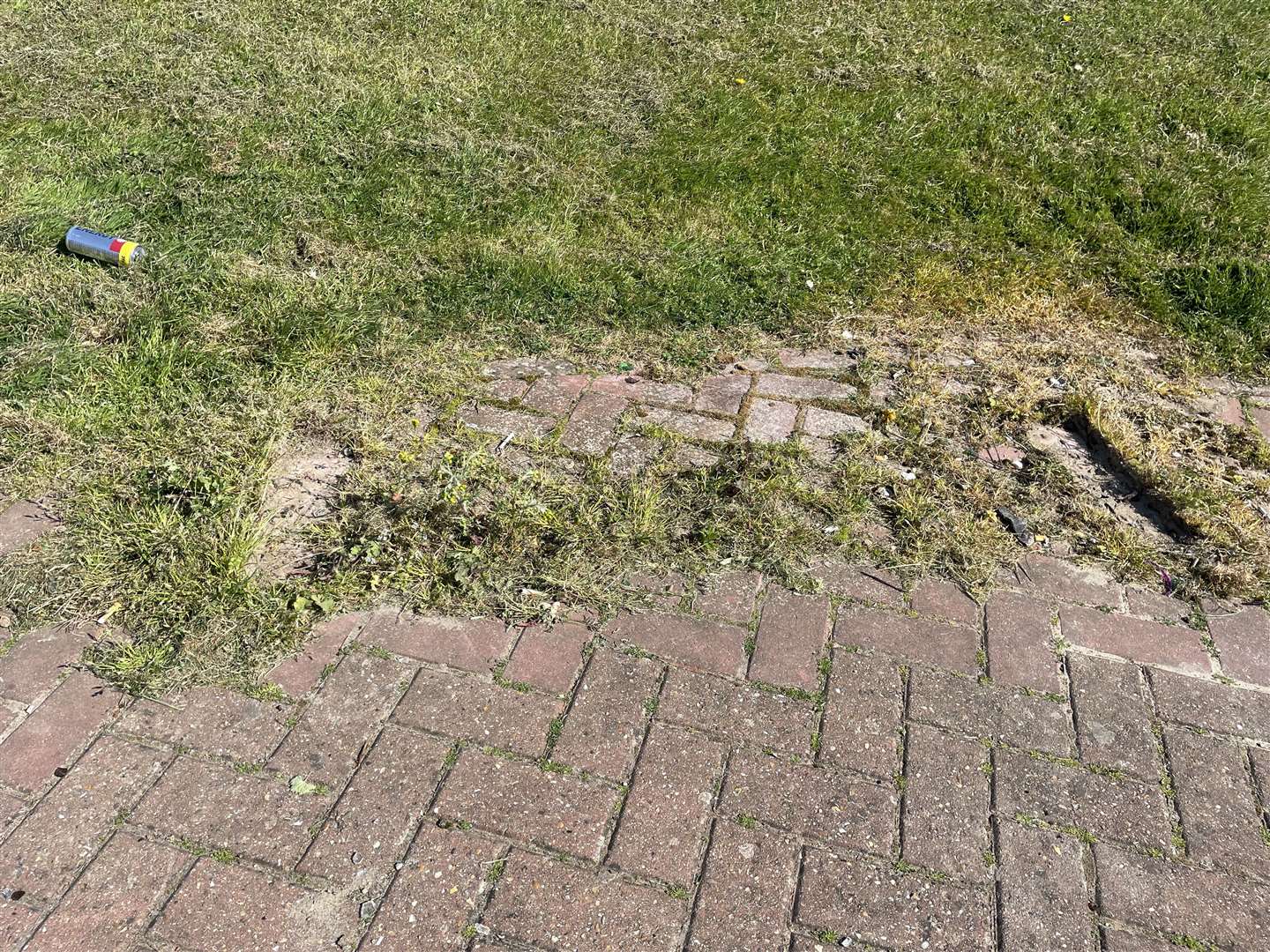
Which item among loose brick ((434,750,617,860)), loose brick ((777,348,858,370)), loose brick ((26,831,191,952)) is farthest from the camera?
loose brick ((777,348,858,370))

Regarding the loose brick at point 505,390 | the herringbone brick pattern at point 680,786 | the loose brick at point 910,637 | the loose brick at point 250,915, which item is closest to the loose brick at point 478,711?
the herringbone brick pattern at point 680,786

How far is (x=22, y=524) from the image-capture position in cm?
359

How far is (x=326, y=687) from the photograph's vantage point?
303 centimetres

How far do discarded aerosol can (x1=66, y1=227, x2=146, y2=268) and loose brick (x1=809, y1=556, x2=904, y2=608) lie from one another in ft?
13.0

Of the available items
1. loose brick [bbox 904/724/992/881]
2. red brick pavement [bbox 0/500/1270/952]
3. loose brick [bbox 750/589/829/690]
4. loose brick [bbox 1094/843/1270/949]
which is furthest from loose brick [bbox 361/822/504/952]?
loose brick [bbox 1094/843/1270/949]

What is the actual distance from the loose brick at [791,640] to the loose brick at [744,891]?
1.85 ft

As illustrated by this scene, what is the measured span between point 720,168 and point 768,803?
4.47 metres

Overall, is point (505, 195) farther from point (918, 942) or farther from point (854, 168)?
point (918, 942)

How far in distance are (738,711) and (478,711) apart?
2.66 feet

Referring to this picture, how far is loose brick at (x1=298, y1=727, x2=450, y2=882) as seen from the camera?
2562 millimetres

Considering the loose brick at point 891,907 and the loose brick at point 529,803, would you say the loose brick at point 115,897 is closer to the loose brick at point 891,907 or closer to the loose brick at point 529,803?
the loose brick at point 529,803

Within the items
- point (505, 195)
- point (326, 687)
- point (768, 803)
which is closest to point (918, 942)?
point (768, 803)

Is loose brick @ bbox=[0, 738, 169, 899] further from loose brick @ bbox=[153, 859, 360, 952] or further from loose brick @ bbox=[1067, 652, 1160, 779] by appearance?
loose brick @ bbox=[1067, 652, 1160, 779]

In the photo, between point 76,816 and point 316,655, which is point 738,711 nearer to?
point 316,655
